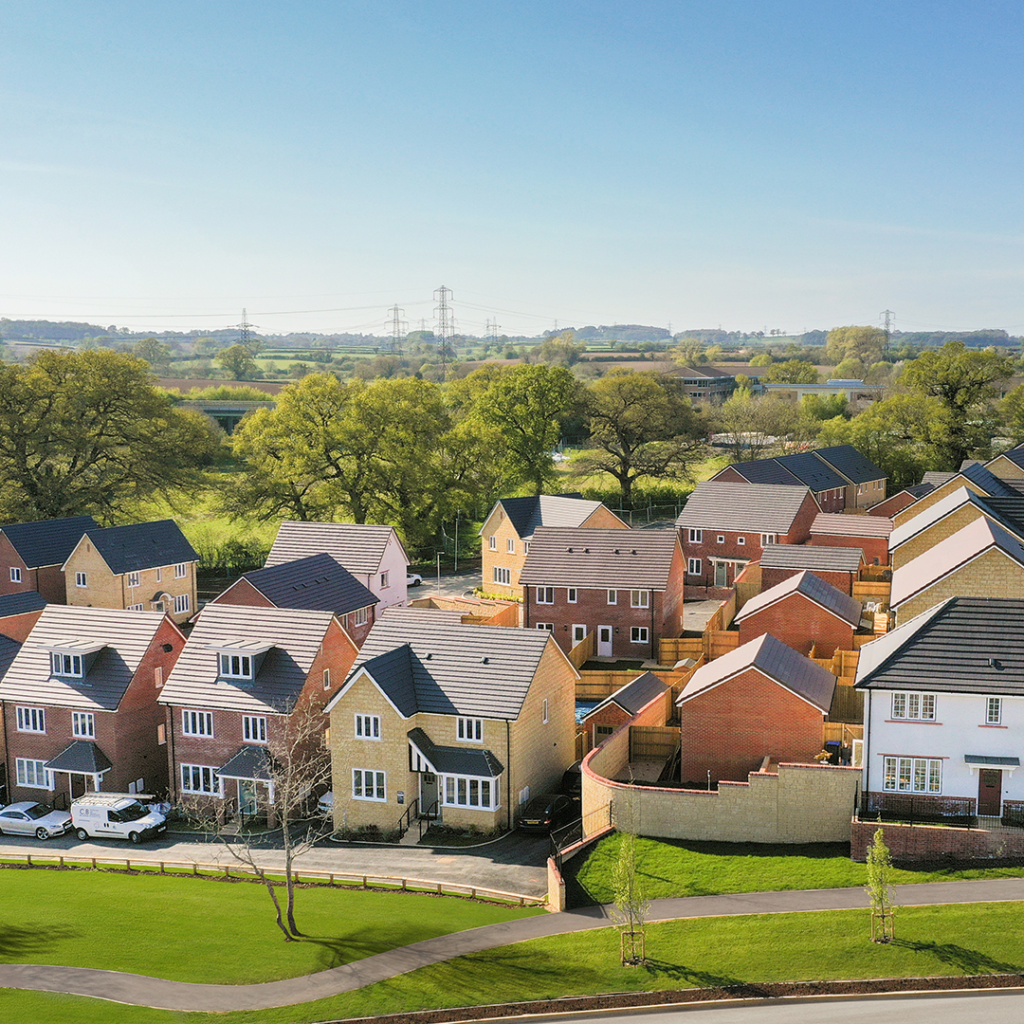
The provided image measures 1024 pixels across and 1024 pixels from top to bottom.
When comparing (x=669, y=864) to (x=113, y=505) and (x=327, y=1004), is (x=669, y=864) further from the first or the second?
(x=113, y=505)

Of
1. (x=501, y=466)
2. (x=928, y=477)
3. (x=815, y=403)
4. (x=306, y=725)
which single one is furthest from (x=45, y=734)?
(x=815, y=403)

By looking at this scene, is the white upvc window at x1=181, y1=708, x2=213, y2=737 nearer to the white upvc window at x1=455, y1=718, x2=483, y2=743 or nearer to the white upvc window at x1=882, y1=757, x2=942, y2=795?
→ the white upvc window at x1=455, y1=718, x2=483, y2=743

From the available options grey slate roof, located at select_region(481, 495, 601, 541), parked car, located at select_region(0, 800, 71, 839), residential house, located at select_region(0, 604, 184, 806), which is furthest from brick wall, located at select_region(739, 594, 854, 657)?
parked car, located at select_region(0, 800, 71, 839)

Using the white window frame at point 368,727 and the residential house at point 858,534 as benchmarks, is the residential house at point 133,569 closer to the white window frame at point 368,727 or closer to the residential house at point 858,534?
the white window frame at point 368,727

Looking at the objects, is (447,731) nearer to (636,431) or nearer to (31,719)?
(31,719)

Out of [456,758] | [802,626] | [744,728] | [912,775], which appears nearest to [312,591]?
[456,758]
